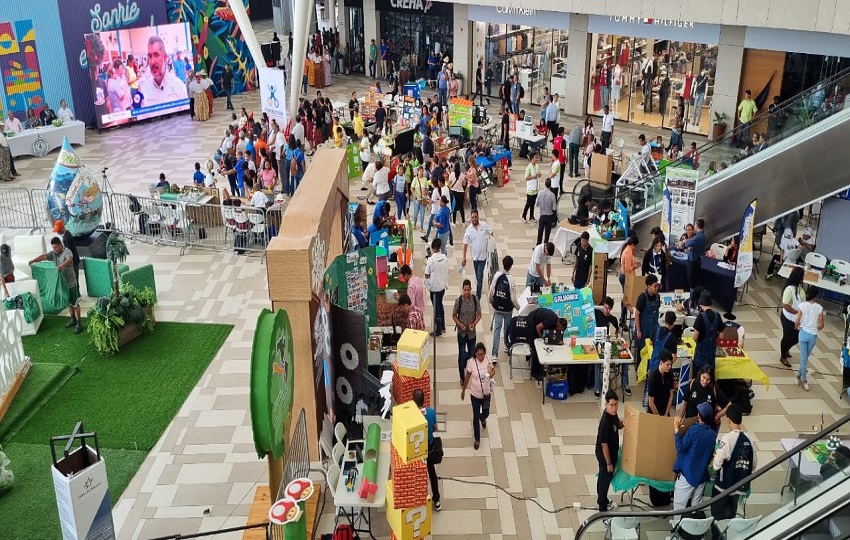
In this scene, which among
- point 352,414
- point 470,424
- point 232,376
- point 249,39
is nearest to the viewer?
point 352,414

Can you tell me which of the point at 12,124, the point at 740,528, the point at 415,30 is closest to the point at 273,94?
the point at 12,124

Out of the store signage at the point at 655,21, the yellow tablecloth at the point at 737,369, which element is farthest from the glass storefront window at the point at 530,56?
the yellow tablecloth at the point at 737,369

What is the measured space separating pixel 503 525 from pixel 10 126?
69.3ft

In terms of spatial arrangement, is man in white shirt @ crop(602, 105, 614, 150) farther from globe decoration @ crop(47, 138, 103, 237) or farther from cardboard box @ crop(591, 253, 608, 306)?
globe decoration @ crop(47, 138, 103, 237)

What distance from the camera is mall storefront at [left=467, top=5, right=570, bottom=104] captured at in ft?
99.3

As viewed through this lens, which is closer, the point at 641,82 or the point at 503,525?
the point at 503,525

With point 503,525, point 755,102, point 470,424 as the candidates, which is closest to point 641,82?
point 755,102

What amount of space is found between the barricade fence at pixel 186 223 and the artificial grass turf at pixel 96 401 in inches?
148

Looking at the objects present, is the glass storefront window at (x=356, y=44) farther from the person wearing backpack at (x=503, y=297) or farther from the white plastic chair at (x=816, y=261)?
the person wearing backpack at (x=503, y=297)

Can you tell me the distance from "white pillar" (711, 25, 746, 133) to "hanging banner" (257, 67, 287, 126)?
1299 cm

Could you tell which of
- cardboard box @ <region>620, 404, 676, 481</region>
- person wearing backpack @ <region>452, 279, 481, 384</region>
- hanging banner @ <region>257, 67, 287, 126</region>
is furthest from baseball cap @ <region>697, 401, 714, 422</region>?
hanging banner @ <region>257, 67, 287, 126</region>

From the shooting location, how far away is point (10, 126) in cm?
2494

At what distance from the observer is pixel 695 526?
8594 millimetres

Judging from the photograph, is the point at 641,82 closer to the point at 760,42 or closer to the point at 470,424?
the point at 760,42
